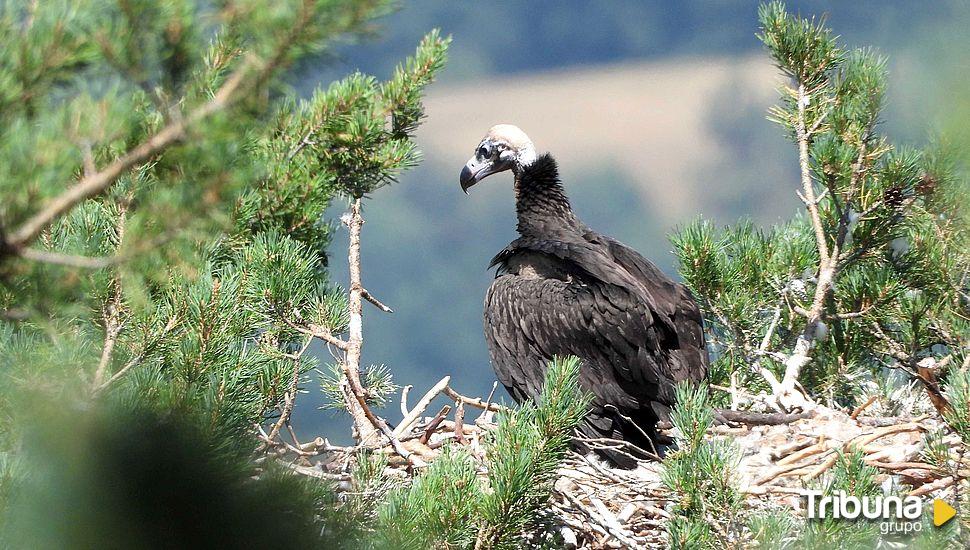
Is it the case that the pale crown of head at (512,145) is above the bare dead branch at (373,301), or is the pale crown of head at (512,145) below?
above

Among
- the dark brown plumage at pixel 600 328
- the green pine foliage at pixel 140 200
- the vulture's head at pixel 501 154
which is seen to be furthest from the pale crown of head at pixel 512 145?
the green pine foliage at pixel 140 200

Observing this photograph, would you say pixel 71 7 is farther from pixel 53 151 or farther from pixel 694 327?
pixel 694 327

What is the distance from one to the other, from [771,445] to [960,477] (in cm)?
150

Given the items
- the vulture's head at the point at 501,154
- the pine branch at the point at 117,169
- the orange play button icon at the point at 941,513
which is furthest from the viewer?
the vulture's head at the point at 501,154

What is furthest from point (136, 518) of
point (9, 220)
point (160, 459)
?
point (9, 220)

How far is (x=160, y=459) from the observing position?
Result: 5.32 feet

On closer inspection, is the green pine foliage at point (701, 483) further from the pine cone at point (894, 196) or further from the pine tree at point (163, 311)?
the pine cone at point (894, 196)

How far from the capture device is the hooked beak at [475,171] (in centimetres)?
491

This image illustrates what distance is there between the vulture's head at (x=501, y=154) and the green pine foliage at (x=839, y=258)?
0.95 meters

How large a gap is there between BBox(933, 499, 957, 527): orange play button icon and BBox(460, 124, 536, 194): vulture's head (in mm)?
3078

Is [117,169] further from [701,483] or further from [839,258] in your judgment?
[839,258]

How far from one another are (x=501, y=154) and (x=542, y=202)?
388mm

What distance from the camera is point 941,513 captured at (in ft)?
7.01

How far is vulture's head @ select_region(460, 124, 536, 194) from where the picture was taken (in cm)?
495
